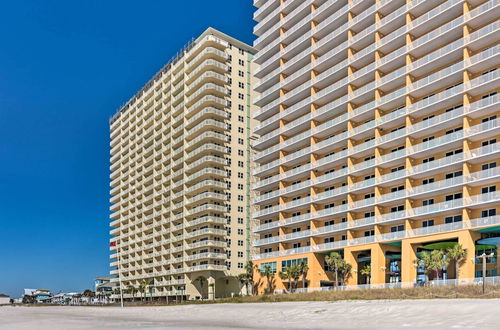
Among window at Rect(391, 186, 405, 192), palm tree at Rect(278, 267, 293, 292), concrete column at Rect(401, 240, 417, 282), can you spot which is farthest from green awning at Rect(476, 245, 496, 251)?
palm tree at Rect(278, 267, 293, 292)

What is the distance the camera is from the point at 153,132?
5167 inches

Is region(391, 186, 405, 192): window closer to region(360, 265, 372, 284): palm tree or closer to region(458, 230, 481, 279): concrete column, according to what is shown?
region(360, 265, 372, 284): palm tree

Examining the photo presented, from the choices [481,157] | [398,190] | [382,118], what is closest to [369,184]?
[398,190]

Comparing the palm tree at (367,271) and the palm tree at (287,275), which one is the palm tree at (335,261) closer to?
the palm tree at (367,271)

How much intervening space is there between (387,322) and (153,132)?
106m

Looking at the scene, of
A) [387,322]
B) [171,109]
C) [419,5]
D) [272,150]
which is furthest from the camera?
[171,109]

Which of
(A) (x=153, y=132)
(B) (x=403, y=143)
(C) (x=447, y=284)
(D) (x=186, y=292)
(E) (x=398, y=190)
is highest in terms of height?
(A) (x=153, y=132)

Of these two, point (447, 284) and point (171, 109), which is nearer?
point (447, 284)

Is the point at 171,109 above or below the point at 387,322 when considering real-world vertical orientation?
above

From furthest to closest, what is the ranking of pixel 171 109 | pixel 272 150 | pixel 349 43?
1. pixel 171 109
2. pixel 272 150
3. pixel 349 43

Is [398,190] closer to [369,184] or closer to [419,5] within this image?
[369,184]

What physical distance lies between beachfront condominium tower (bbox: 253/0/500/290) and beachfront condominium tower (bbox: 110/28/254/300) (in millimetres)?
14774

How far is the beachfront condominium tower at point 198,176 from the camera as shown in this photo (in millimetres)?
107375

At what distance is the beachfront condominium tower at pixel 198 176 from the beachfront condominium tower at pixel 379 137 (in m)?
14.8
